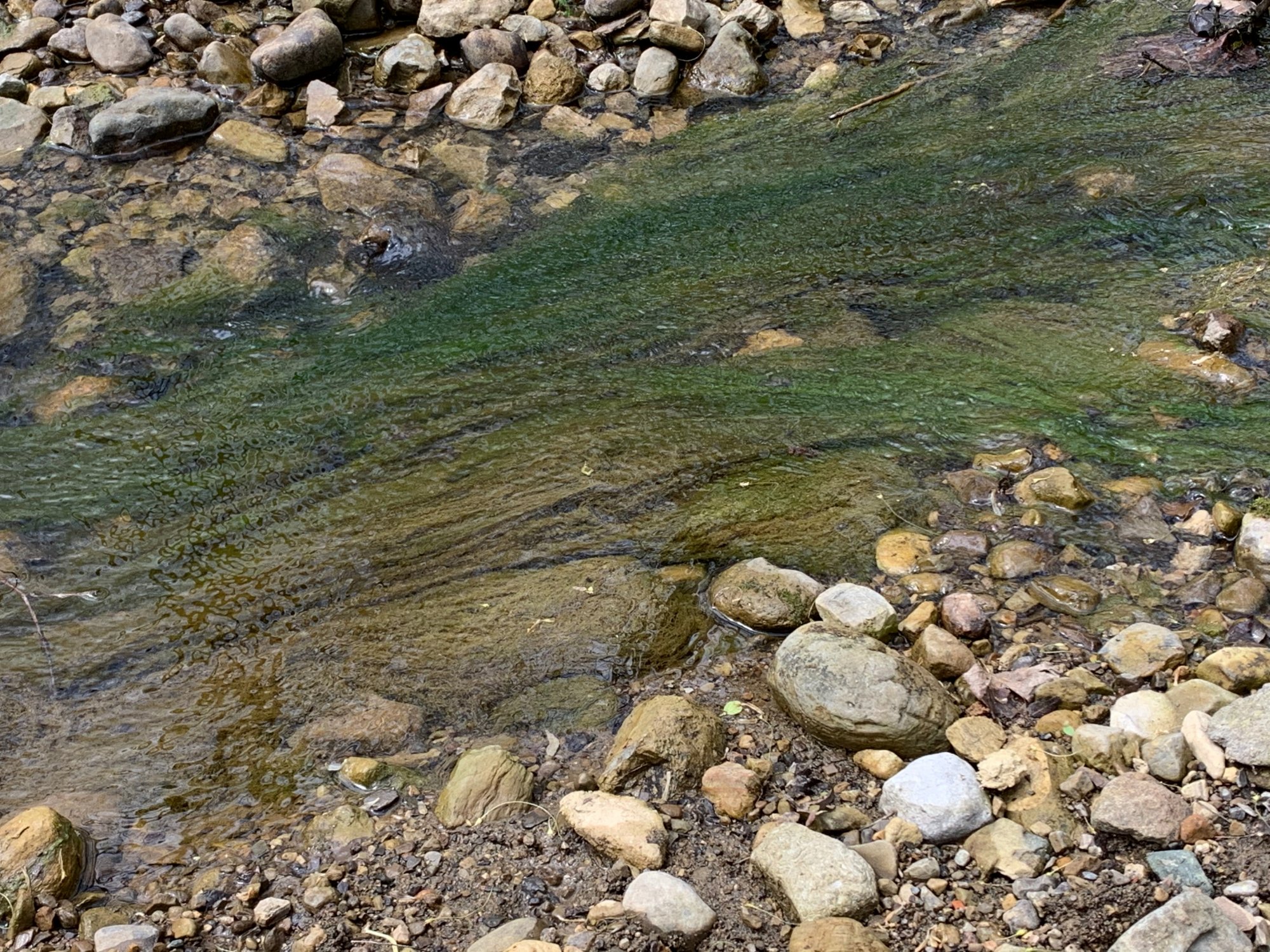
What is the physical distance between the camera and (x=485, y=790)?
2.42 m

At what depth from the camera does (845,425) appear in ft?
11.8

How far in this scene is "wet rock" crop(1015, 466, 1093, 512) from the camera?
3.12m

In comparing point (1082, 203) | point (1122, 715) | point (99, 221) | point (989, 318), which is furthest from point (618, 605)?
point (99, 221)

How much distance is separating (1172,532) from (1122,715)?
861mm

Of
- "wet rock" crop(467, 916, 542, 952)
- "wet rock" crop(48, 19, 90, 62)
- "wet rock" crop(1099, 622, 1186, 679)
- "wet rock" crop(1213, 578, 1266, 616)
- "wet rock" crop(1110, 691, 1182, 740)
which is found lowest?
"wet rock" crop(1213, 578, 1266, 616)

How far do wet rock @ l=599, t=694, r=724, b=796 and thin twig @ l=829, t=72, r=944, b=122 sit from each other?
418cm

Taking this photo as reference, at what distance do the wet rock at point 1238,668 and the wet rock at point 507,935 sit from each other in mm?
1740

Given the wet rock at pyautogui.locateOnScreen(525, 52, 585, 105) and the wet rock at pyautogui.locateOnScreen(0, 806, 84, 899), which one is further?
the wet rock at pyautogui.locateOnScreen(525, 52, 585, 105)

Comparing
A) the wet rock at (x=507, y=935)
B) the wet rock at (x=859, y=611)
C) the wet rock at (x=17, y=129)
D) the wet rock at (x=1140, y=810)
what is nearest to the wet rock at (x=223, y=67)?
the wet rock at (x=17, y=129)

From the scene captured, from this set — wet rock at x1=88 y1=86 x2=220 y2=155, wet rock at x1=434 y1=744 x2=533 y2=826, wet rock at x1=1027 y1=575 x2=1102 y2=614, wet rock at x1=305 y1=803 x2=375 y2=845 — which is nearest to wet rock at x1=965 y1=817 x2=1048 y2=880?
wet rock at x1=1027 y1=575 x2=1102 y2=614

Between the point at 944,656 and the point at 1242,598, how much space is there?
2.78 ft

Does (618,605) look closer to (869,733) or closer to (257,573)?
(869,733)

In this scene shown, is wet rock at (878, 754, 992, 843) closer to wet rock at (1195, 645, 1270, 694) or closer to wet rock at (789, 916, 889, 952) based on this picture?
wet rock at (789, 916, 889, 952)

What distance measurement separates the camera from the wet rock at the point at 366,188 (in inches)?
208
